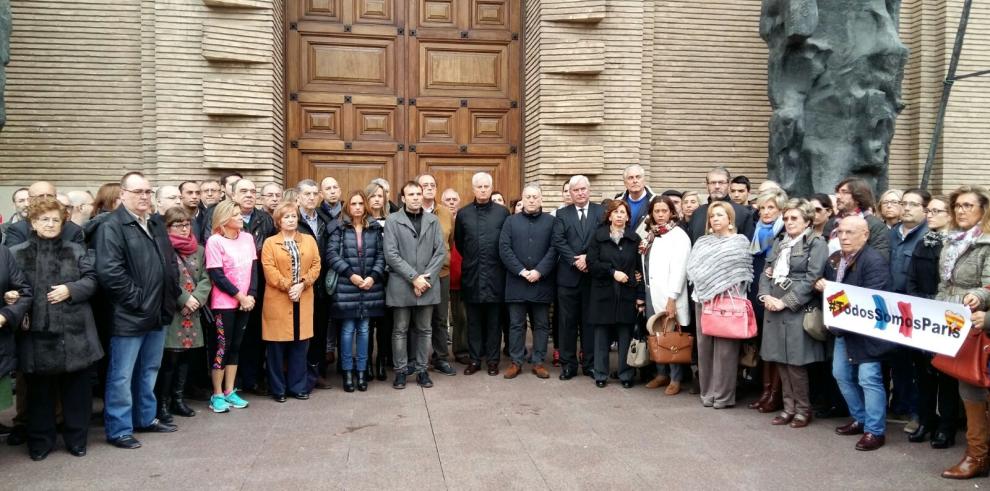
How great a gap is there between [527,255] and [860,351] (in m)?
3.28

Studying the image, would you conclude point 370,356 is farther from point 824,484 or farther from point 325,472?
point 824,484

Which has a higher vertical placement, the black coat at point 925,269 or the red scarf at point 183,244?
the red scarf at point 183,244

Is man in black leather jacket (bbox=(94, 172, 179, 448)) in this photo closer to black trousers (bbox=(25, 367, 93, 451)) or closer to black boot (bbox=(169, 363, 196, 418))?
black trousers (bbox=(25, 367, 93, 451))

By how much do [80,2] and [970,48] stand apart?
41.0ft

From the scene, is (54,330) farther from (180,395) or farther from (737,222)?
(737,222)

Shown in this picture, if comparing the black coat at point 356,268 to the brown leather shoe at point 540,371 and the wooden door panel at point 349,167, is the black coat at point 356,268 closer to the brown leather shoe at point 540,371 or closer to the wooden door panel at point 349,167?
the brown leather shoe at point 540,371

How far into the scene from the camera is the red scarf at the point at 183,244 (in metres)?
6.31

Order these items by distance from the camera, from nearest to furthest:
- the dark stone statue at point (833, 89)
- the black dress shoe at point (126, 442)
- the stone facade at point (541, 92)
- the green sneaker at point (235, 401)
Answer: the black dress shoe at point (126, 442), the green sneaker at point (235, 401), the dark stone statue at point (833, 89), the stone facade at point (541, 92)

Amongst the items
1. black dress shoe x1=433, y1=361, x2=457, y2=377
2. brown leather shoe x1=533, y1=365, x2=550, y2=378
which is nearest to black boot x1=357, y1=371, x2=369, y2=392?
black dress shoe x1=433, y1=361, x2=457, y2=377


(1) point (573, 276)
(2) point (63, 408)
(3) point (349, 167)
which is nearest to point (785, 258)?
(1) point (573, 276)

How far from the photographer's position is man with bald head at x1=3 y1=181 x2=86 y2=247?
17.9 ft

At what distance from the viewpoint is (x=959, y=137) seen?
11734mm

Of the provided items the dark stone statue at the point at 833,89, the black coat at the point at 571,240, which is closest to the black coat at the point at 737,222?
the black coat at the point at 571,240

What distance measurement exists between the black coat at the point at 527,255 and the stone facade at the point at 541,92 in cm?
271
